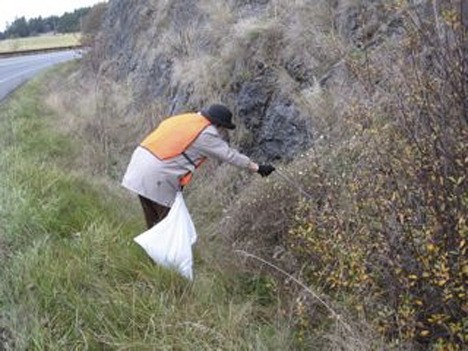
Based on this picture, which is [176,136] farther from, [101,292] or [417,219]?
[417,219]

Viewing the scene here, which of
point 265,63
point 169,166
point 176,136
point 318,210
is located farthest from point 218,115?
point 265,63

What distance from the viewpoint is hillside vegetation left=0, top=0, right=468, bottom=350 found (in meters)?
3.88

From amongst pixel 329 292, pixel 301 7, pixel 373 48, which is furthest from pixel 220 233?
pixel 301 7

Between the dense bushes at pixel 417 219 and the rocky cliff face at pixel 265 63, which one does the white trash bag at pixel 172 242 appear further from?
the rocky cliff face at pixel 265 63

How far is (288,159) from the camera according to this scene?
764cm

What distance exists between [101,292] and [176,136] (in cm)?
157

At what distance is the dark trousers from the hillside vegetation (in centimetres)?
22

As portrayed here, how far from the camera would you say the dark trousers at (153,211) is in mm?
6266

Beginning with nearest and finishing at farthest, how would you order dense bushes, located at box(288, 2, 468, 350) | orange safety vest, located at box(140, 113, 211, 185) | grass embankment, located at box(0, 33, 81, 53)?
dense bushes, located at box(288, 2, 468, 350) → orange safety vest, located at box(140, 113, 211, 185) → grass embankment, located at box(0, 33, 81, 53)

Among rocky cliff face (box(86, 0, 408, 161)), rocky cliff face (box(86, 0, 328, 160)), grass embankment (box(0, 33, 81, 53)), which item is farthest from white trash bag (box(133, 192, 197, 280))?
grass embankment (box(0, 33, 81, 53))

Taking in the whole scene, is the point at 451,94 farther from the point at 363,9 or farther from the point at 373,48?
the point at 363,9

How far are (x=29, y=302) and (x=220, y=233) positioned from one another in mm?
2143

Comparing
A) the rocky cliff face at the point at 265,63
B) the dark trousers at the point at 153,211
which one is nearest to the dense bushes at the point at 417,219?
the dark trousers at the point at 153,211

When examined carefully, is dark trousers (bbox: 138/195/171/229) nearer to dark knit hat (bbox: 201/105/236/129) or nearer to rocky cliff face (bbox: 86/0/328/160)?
dark knit hat (bbox: 201/105/236/129)
